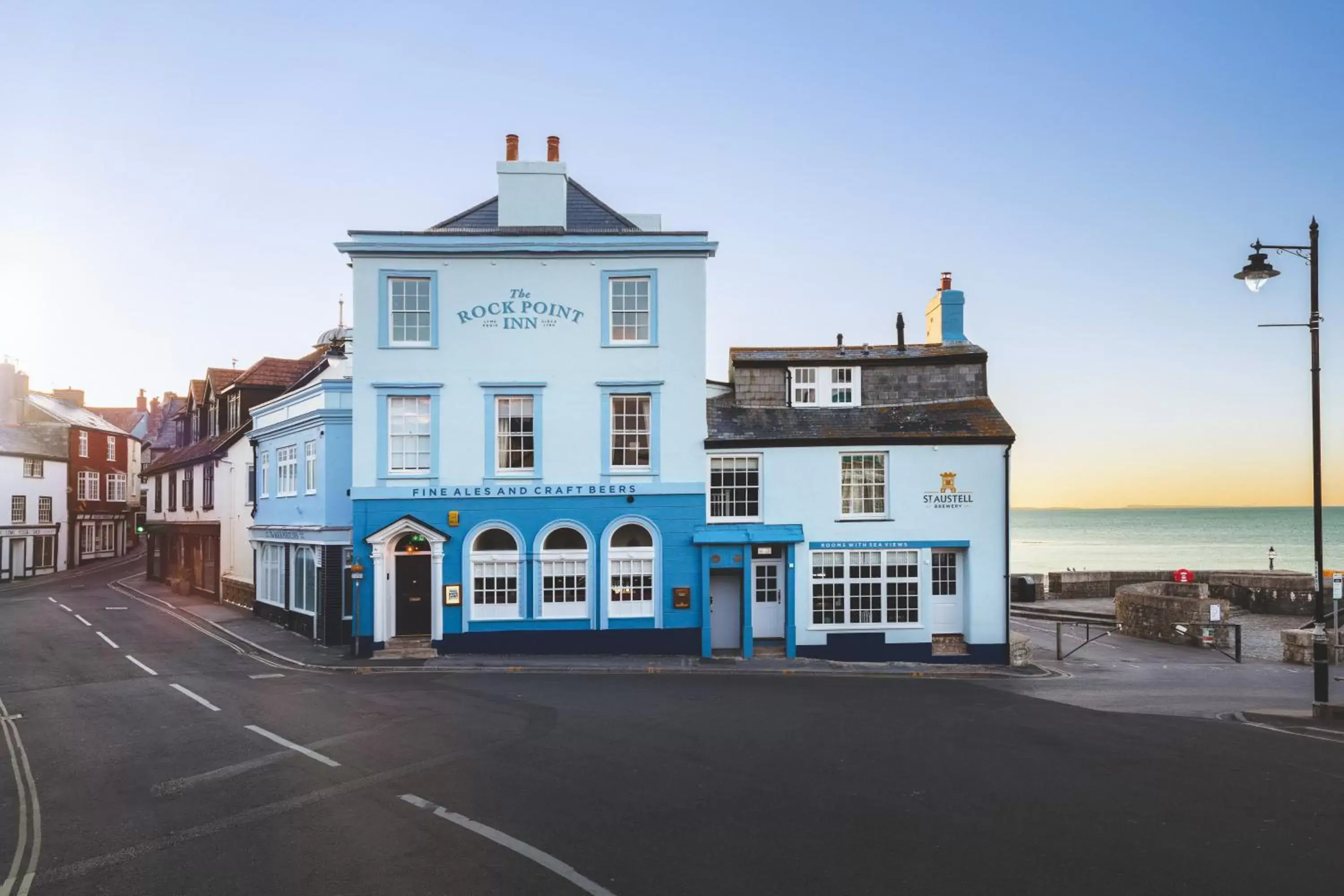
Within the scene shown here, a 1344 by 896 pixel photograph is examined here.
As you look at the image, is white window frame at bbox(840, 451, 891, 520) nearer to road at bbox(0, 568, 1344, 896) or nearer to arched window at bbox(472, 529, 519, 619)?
road at bbox(0, 568, 1344, 896)

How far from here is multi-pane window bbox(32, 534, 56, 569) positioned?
52844 mm

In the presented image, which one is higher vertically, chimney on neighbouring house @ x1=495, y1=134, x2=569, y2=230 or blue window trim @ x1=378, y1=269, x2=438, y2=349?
chimney on neighbouring house @ x1=495, y1=134, x2=569, y2=230

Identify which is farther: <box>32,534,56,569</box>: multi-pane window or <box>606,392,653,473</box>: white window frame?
<box>32,534,56,569</box>: multi-pane window

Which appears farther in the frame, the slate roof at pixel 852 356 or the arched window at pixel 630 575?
the slate roof at pixel 852 356

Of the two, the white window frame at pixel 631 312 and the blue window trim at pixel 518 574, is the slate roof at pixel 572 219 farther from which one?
the blue window trim at pixel 518 574

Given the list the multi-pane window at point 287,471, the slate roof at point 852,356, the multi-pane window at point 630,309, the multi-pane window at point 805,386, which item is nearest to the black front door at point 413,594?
the multi-pane window at point 287,471

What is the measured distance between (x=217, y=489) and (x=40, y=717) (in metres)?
23.2

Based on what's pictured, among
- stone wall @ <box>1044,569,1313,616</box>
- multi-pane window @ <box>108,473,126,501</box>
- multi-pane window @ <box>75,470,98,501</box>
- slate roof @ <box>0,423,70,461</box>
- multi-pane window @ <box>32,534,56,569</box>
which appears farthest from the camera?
multi-pane window @ <box>108,473,126,501</box>

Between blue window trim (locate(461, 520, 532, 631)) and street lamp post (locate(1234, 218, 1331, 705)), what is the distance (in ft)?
59.0

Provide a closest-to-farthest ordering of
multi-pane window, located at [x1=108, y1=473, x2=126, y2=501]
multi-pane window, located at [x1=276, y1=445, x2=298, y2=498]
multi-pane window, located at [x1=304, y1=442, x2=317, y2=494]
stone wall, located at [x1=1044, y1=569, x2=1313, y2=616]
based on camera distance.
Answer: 1. multi-pane window, located at [x1=304, y1=442, x2=317, y2=494]
2. multi-pane window, located at [x1=276, y1=445, x2=298, y2=498]
3. stone wall, located at [x1=1044, y1=569, x2=1313, y2=616]
4. multi-pane window, located at [x1=108, y1=473, x2=126, y2=501]

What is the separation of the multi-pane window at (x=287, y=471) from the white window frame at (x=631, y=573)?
11.5m

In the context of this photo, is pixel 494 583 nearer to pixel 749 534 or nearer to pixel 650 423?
pixel 650 423

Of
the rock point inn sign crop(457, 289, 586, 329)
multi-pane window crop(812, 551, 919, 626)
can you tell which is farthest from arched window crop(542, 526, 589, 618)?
multi-pane window crop(812, 551, 919, 626)

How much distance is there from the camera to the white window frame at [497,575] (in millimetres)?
23656
